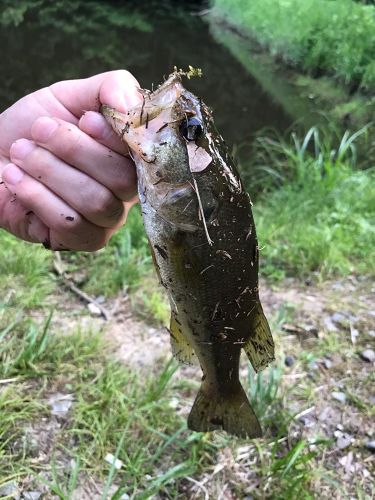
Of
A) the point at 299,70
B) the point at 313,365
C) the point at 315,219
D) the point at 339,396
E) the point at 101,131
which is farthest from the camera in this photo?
the point at 299,70

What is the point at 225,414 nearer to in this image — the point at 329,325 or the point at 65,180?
the point at 65,180

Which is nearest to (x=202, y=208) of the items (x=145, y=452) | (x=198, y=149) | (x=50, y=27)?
(x=198, y=149)

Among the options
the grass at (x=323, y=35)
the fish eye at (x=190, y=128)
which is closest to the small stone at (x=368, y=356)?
the fish eye at (x=190, y=128)

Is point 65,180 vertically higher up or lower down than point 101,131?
lower down

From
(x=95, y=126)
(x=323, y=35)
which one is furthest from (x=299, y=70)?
(x=95, y=126)

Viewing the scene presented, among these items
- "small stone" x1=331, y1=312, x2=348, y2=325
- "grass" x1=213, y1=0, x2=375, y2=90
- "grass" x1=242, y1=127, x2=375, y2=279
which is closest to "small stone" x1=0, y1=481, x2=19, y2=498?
"small stone" x1=331, y1=312, x2=348, y2=325

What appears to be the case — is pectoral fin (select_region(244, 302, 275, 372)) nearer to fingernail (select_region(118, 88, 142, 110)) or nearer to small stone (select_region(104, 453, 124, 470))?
fingernail (select_region(118, 88, 142, 110))

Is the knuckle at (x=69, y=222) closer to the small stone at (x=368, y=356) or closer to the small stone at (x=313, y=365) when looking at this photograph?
the small stone at (x=313, y=365)
